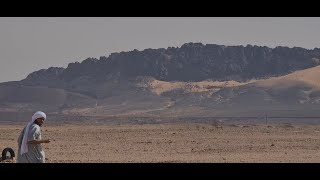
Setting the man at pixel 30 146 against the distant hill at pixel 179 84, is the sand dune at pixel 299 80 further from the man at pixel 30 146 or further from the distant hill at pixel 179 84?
the man at pixel 30 146

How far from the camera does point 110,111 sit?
114m

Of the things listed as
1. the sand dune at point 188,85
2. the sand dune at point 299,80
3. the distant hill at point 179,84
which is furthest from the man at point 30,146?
the sand dune at point 188,85

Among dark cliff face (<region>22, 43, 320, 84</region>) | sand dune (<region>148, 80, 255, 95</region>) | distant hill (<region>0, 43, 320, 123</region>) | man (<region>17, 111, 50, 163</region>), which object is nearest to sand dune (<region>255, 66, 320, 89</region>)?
distant hill (<region>0, 43, 320, 123</region>)

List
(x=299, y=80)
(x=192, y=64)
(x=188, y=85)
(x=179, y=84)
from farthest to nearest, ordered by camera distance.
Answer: (x=192, y=64)
(x=179, y=84)
(x=188, y=85)
(x=299, y=80)

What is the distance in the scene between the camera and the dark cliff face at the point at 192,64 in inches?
5610

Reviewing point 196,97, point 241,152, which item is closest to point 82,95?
point 196,97

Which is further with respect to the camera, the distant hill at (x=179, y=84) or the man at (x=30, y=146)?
the distant hill at (x=179, y=84)

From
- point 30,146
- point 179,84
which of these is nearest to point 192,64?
point 179,84

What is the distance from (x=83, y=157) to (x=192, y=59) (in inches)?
5010

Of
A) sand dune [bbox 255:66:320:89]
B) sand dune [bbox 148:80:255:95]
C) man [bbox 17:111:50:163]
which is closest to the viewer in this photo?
man [bbox 17:111:50:163]

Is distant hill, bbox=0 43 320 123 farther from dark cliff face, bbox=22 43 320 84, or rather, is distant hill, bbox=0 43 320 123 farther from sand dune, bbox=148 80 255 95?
sand dune, bbox=148 80 255 95

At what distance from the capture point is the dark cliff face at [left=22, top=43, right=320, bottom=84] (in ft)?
468

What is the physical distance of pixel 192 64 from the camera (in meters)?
146

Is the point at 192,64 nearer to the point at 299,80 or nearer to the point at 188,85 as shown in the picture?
the point at 188,85
